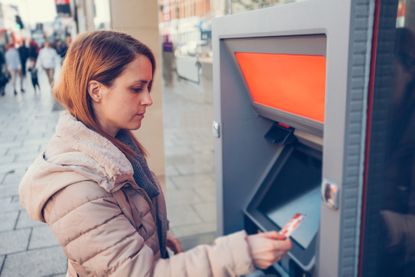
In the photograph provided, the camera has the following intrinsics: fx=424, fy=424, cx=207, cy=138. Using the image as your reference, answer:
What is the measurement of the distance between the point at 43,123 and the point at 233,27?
27.4 ft

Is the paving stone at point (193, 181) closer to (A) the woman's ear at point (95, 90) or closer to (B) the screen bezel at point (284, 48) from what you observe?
(B) the screen bezel at point (284, 48)

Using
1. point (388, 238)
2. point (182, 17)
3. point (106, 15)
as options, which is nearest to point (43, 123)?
point (106, 15)

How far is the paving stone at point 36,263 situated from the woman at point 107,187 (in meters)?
2.04

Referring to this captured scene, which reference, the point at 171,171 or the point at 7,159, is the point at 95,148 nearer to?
the point at 171,171

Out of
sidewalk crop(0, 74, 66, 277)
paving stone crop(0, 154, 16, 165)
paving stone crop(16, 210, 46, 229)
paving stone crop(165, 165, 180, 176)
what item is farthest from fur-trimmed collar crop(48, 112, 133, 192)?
paving stone crop(0, 154, 16, 165)

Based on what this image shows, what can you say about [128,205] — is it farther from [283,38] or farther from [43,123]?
[43,123]

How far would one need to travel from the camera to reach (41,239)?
3.82 m

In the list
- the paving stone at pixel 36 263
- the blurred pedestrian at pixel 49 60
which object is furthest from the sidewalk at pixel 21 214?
the blurred pedestrian at pixel 49 60

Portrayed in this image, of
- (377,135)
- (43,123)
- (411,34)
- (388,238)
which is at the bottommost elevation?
(43,123)

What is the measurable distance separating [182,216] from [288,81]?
284cm

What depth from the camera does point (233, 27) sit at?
168 cm

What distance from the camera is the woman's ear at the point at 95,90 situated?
4.46ft

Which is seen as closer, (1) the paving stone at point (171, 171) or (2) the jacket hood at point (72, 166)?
(2) the jacket hood at point (72, 166)

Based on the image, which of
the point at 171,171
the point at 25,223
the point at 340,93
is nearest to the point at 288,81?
the point at 340,93
